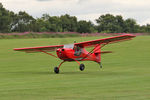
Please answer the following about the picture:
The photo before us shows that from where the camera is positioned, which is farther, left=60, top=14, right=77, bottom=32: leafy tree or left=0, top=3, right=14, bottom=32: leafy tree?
left=60, top=14, right=77, bottom=32: leafy tree

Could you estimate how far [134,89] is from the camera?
12.4 meters

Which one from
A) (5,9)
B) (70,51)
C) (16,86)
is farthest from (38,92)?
(5,9)

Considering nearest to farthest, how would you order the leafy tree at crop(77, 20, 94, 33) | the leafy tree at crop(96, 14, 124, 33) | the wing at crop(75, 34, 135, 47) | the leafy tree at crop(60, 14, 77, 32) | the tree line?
the wing at crop(75, 34, 135, 47)
the tree line
the leafy tree at crop(77, 20, 94, 33)
the leafy tree at crop(60, 14, 77, 32)
the leafy tree at crop(96, 14, 124, 33)

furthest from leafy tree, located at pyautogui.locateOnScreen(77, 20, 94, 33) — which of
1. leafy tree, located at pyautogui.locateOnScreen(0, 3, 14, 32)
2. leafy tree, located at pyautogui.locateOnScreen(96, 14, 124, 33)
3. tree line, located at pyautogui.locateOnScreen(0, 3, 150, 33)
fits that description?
leafy tree, located at pyautogui.locateOnScreen(0, 3, 14, 32)

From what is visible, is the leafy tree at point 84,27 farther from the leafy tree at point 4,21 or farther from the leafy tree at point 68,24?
the leafy tree at point 4,21

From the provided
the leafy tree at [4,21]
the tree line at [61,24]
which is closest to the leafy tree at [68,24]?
the tree line at [61,24]

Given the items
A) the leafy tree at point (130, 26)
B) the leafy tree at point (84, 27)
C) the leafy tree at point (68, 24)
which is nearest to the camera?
the leafy tree at point (84, 27)

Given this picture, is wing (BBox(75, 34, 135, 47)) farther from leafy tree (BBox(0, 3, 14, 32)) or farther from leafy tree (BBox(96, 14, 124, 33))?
leafy tree (BBox(96, 14, 124, 33))

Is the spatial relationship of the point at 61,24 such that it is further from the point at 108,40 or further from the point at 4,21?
the point at 108,40

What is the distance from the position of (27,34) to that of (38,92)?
5925 cm

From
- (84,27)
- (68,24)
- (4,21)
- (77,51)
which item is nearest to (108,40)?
(77,51)

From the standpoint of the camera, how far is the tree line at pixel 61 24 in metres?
104

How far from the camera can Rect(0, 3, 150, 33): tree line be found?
340 feet

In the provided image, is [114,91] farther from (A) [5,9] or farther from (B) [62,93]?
(A) [5,9]
